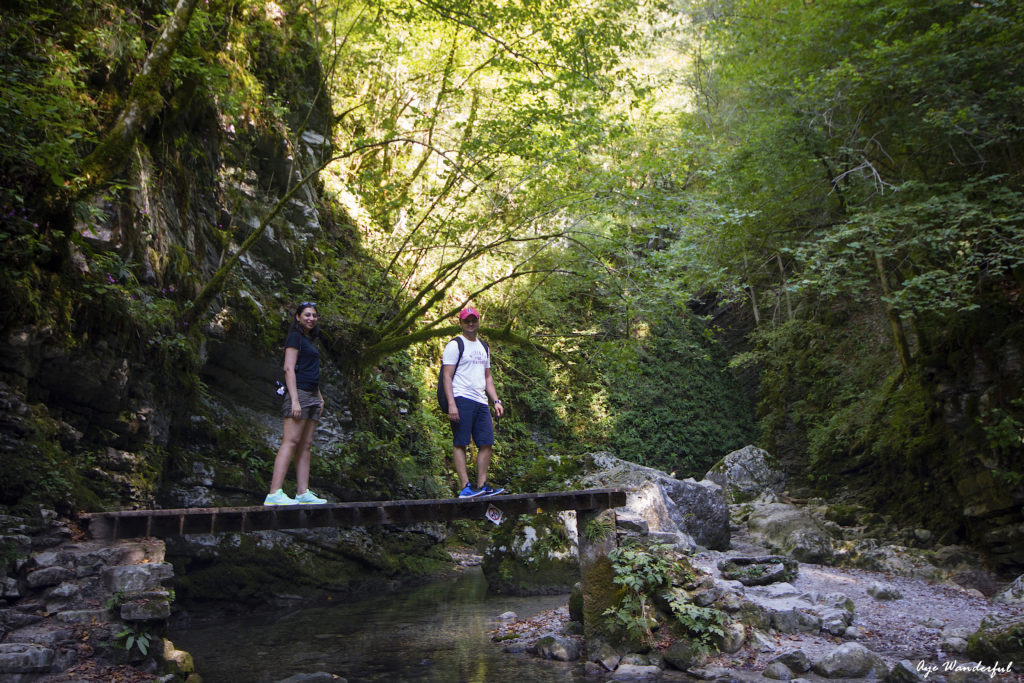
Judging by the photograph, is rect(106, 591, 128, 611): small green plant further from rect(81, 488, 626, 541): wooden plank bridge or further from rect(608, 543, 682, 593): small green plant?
rect(608, 543, 682, 593): small green plant

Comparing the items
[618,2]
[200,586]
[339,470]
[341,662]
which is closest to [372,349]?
[339,470]

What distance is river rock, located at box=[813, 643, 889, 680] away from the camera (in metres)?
5.68

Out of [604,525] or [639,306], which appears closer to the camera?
[604,525]

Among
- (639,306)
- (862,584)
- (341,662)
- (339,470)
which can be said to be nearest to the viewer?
(341,662)

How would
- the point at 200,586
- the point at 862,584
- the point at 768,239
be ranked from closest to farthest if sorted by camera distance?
the point at 200,586 → the point at 862,584 → the point at 768,239

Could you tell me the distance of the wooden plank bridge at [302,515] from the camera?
518 centimetres

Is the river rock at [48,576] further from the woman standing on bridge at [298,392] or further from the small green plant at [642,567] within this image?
the small green plant at [642,567]

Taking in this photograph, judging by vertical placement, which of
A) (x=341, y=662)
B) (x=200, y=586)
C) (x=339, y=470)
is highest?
(x=339, y=470)

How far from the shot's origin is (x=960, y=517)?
10438mm

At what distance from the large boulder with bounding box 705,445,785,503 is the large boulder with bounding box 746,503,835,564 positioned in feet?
9.44

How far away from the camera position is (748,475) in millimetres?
16219

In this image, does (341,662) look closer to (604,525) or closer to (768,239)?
(604,525)

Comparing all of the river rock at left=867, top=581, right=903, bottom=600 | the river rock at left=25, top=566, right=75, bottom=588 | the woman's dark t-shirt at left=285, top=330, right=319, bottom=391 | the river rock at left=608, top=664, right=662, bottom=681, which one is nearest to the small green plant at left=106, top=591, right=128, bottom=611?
the river rock at left=25, top=566, right=75, bottom=588

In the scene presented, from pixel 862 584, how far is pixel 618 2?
29.2 ft
